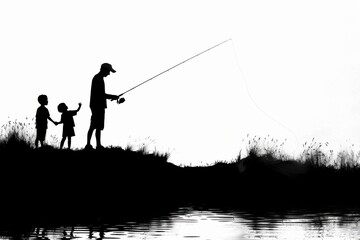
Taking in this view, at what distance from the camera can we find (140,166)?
59.9 feet

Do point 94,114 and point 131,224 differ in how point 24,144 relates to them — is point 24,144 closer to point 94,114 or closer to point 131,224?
point 94,114

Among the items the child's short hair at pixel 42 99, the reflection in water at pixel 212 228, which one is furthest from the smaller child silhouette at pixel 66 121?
the reflection in water at pixel 212 228

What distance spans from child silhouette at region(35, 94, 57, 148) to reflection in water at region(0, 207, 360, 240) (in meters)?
6.87

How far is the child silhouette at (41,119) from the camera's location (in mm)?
18594

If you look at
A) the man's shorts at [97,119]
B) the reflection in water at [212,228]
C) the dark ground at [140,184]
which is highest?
the man's shorts at [97,119]

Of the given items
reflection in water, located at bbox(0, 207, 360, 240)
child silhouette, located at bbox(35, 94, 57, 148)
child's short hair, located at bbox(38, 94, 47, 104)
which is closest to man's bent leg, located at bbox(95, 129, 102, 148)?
child silhouette, located at bbox(35, 94, 57, 148)

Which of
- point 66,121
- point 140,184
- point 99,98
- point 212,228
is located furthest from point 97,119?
point 212,228

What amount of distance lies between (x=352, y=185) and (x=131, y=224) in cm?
1210

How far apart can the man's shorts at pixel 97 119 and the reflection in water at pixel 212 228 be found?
4.01 meters

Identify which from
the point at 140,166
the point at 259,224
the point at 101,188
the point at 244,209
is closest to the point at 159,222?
the point at 259,224

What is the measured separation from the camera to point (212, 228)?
10.5 m

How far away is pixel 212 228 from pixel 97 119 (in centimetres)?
645

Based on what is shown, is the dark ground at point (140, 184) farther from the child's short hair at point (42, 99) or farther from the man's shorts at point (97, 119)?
the child's short hair at point (42, 99)

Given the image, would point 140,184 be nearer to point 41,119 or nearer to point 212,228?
point 41,119
